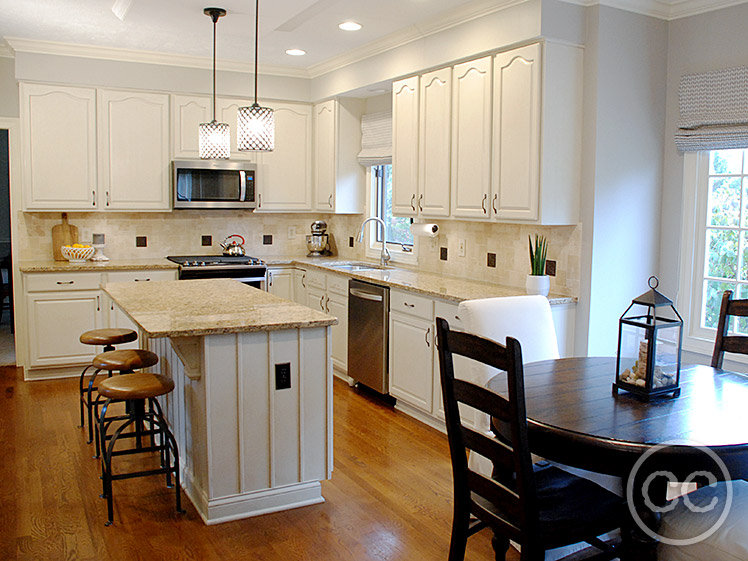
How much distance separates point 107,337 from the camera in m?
3.87

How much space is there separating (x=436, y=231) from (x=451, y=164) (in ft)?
2.26

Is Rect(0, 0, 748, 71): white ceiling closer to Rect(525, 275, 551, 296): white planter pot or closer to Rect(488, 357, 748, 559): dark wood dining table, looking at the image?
Rect(525, 275, 551, 296): white planter pot

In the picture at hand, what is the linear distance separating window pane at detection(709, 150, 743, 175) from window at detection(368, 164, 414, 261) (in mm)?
2417

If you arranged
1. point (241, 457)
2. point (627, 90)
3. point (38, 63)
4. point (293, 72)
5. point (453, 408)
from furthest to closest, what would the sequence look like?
1. point (293, 72)
2. point (38, 63)
3. point (627, 90)
4. point (241, 457)
5. point (453, 408)

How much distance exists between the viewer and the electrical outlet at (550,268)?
406cm

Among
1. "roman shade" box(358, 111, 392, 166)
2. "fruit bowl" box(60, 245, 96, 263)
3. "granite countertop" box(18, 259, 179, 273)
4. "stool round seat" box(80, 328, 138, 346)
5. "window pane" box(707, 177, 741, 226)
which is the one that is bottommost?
"stool round seat" box(80, 328, 138, 346)

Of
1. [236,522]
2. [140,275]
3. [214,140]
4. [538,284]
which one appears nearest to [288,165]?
[140,275]

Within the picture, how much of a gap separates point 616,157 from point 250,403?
2380mm

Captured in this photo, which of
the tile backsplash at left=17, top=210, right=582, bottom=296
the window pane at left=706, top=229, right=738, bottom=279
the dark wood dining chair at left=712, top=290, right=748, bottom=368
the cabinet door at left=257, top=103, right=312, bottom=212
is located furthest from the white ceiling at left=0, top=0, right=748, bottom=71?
the dark wood dining chair at left=712, top=290, right=748, bottom=368

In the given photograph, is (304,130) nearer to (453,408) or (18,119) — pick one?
(18,119)

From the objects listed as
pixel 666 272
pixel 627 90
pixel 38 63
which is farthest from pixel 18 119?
pixel 666 272

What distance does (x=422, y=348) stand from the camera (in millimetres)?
4289

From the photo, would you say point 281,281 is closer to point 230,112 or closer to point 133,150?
point 230,112

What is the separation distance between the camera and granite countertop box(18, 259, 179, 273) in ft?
17.1
